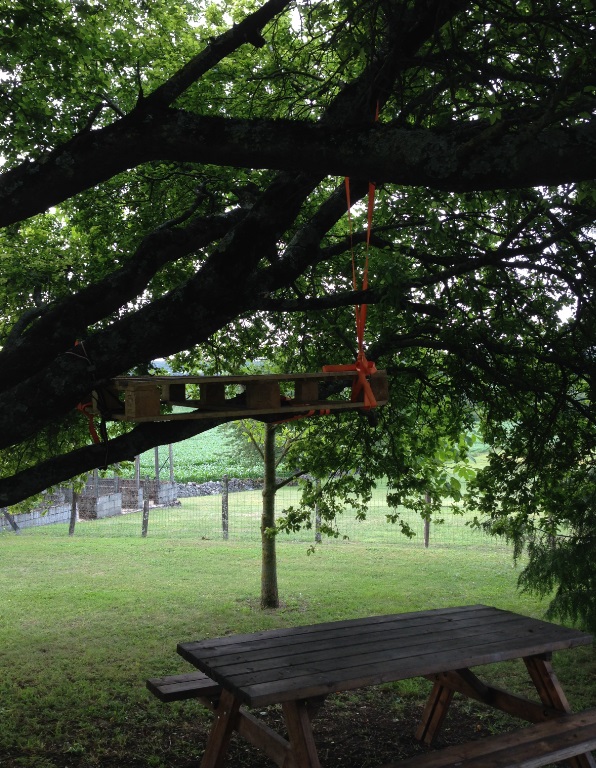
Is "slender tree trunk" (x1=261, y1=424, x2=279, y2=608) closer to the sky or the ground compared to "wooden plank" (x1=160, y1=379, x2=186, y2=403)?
closer to the ground

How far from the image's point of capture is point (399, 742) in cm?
621

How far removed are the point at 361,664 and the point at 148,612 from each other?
26.8ft

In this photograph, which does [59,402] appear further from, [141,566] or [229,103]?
[141,566]

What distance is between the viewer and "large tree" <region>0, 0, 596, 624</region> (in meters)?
3.55

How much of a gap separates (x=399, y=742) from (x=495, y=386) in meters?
3.75

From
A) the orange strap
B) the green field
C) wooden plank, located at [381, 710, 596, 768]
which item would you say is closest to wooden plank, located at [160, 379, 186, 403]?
the orange strap

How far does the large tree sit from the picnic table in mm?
1772

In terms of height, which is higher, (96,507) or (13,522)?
(96,507)

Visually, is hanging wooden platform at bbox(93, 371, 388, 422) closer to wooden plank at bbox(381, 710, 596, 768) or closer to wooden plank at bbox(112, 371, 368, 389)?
wooden plank at bbox(112, 371, 368, 389)

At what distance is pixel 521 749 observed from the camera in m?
4.51

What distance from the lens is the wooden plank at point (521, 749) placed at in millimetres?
4320

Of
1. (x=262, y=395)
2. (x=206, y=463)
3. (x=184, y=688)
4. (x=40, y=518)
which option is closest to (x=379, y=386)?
(x=262, y=395)

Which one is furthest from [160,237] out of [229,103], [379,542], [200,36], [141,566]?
[379,542]

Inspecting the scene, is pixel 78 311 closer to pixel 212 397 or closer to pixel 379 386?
pixel 212 397
